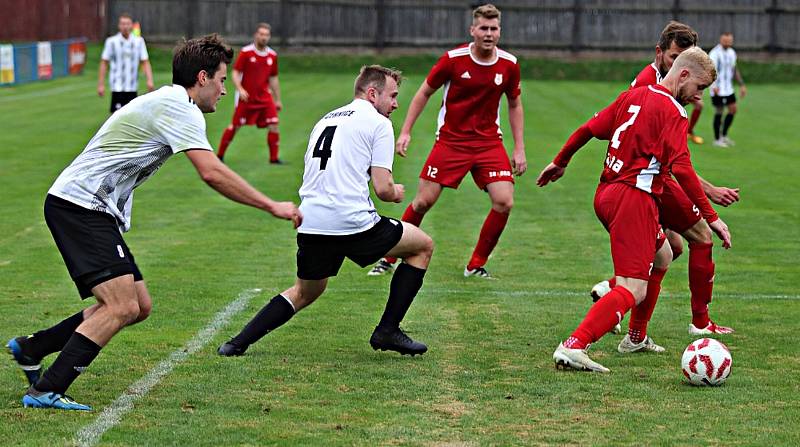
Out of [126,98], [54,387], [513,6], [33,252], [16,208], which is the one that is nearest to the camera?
[54,387]

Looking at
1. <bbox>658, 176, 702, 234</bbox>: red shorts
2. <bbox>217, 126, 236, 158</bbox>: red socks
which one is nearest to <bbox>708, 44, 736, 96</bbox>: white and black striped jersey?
<bbox>217, 126, 236, 158</bbox>: red socks

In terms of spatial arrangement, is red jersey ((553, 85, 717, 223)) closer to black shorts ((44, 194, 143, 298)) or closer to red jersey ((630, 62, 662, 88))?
red jersey ((630, 62, 662, 88))

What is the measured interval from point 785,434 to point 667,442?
615 mm

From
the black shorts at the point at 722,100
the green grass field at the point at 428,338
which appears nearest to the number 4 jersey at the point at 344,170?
the green grass field at the point at 428,338

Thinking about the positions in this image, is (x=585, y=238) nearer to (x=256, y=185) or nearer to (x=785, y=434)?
(x=256, y=185)

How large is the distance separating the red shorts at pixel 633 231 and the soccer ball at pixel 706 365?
20.1 inches

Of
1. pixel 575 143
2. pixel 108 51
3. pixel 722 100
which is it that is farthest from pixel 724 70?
pixel 575 143

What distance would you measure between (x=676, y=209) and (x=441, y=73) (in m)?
3.29

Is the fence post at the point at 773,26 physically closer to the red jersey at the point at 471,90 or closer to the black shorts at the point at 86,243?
the red jersey at the point at 471,90

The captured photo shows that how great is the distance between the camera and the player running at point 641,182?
23.2ft

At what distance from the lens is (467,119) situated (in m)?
10.8

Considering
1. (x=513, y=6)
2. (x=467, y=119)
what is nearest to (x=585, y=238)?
(x=467, y=119)

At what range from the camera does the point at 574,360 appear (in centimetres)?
711

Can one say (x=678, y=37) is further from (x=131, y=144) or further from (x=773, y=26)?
(x=773, y=26)
